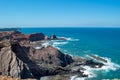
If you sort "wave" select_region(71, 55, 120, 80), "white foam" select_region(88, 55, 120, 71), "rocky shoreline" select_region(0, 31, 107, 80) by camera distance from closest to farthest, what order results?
"rocky shoreline" select_region(0, 31, 107, 80)
"wave" select_region(71, 55, 120, 80)
"white foam" select_region(88, 55, 120, 71)

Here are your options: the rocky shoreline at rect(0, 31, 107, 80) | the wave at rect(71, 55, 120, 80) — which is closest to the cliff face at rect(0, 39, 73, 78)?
the rocky shoreline at rect(0, 31, 107, 80)

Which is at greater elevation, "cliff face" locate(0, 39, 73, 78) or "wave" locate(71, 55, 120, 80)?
"cliff face" locate(0, 39, 73, 78)

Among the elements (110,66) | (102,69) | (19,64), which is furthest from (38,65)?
(110,66)

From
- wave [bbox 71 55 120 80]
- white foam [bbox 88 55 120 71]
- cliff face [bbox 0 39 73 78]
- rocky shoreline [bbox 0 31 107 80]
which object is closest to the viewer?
cliff face [bbox 0 39 73 78]

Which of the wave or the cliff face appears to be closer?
the cliff face

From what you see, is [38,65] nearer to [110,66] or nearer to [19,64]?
[19,64]

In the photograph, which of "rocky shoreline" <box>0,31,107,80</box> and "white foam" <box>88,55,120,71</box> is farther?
"white foam" <box>88,55,120,71</box>

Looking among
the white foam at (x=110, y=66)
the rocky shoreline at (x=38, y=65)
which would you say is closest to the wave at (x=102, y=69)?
the white foam at (x=110, y=66)

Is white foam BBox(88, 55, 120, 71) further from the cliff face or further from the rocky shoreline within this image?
the cliff face

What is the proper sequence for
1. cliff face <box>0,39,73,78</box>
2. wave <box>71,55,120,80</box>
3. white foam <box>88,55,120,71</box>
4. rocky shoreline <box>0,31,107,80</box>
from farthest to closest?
white foam <box>88,55,120,71</box> → wave <box>71,55,120,80</box> → rocky shoreline <box>0,31,107,80</box> → cliff face <box>0,39,73,78</box>

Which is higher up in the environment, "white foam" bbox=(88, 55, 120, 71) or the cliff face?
the cliff face

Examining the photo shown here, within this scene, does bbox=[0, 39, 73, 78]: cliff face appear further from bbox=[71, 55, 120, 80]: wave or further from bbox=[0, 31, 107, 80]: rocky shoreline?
bbox=[71, 55, 120, 80]: wave

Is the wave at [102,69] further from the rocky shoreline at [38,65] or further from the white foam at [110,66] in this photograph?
the rocky shoreline at [38,65]

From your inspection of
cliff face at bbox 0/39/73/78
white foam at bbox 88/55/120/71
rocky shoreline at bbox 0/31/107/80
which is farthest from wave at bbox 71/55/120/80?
cliff face at bbox 0/39/73/78
